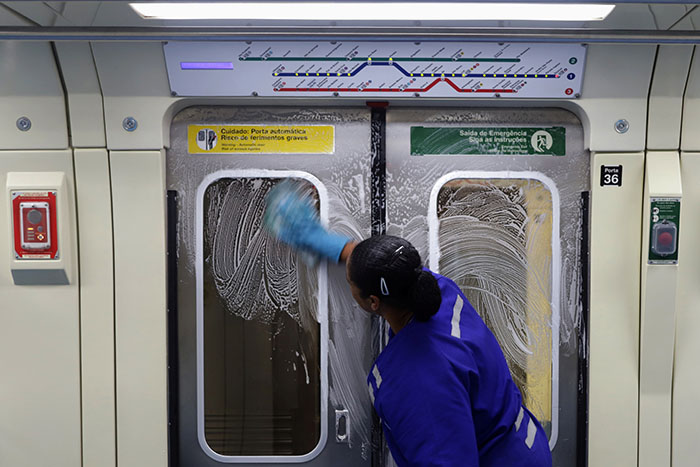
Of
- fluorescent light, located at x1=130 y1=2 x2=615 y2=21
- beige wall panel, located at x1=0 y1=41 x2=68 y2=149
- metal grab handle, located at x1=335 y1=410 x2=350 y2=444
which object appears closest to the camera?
fluorescent light, located at x1=130 y1=2 x2=615 y2=21

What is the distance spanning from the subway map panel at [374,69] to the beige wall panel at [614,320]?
469 millimetres

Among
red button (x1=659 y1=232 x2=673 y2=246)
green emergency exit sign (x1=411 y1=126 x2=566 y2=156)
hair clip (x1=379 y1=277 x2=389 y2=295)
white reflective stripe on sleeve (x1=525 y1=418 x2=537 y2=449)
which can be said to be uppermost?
green emergency exit sign (x1=411 y1=126 x2=566 y2=156)

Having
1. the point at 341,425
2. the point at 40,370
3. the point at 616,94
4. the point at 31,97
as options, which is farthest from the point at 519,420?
the point at 31,97

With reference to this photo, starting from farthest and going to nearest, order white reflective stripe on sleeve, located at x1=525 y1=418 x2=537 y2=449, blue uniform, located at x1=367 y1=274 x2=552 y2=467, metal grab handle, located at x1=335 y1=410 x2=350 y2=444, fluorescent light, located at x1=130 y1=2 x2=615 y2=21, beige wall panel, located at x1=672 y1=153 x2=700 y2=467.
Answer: metal grab handle, located at x1=335 y1=410 x2=350 y2=444, beige wall panel, located at x1=672 y1=153 x2=700 y2=467, white reflective stripe on sleeve, located at x1=525 y1=418 x2=537 y2=449, fluorescent light, located at x1=130 y1=2 x2=615 y2=21, blue uniform, located at x1=367 y1=274 x2=552 y2=467

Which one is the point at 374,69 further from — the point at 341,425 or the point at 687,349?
the point at 687,349

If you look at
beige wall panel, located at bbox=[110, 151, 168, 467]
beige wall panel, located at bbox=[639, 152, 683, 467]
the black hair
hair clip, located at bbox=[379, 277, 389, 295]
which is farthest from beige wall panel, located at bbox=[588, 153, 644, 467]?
beige wall panel, located at bbox=[110, 151, 168, 467]

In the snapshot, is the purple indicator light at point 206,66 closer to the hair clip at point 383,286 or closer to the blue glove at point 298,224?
the blue glove at point 298,224

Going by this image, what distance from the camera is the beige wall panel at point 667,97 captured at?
2252 millimetres

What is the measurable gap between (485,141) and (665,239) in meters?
0.88

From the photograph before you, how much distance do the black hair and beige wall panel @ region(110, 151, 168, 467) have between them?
0.98 metres

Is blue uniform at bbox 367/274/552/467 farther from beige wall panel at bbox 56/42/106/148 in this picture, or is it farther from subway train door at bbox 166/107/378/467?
beige wall panel at bbox 56/42/106/148

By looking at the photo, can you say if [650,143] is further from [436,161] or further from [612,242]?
[436,161]

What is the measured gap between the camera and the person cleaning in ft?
5.80

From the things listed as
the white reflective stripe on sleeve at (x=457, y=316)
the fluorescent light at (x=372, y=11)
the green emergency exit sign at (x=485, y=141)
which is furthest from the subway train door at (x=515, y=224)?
the fluorescent light at (x=372, y=11)
